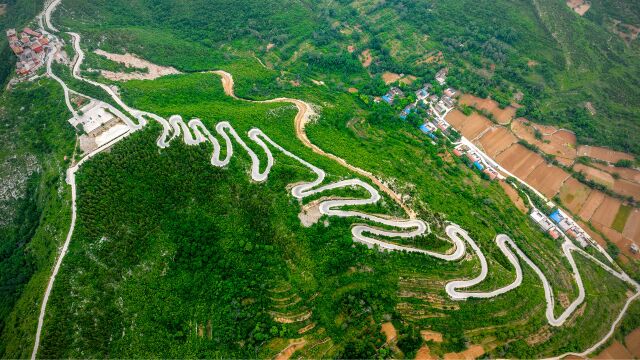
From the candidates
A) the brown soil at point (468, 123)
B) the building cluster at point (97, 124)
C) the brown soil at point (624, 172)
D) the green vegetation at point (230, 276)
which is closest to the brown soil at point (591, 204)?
the brown soil at point (624, 172)

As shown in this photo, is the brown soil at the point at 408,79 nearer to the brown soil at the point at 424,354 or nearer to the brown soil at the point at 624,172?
the brown soil at the point at 624,172

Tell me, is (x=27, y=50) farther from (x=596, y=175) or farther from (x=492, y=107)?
(x=596, y=175)

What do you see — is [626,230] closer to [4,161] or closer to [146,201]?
[146,201]

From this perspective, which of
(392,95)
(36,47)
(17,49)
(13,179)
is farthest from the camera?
(392,95)

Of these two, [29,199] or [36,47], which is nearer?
[29,199]

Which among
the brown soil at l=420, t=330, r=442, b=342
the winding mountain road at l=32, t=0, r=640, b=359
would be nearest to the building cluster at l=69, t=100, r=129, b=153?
the winding mountain road at l=32, t=0, r=640, b=359

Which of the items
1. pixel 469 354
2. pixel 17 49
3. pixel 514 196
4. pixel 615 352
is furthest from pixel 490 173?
pixel 17 49
